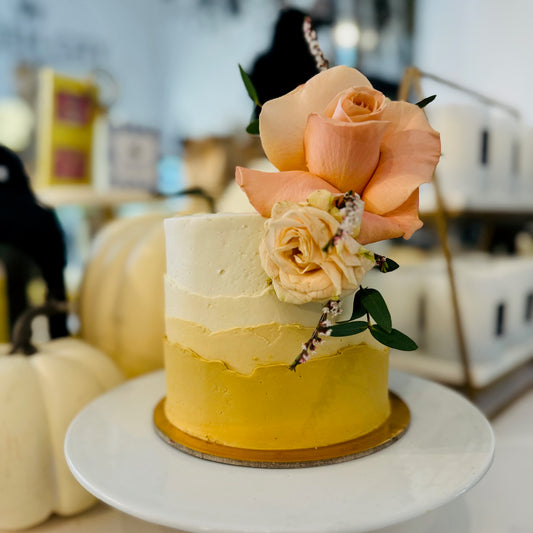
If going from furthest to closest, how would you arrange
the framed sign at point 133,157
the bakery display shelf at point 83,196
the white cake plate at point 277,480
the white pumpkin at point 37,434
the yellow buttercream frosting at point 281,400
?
the framed sign at point 133,157
the bakery display shelf at point 83,196
the white pumpkin at point 37,434
the yellow buttercream frosting at point 281,400
the white cake plate at point 277,480

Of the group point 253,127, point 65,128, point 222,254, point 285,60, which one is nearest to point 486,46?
point 285,60

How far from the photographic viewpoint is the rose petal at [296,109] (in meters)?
0.47

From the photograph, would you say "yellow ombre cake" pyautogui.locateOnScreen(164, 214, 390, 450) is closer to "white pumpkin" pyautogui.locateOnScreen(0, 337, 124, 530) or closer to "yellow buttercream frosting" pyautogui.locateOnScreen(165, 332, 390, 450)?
"yellow buttercream frosting" pyautogui.locateOnScreen(165, 332, 390, 450)

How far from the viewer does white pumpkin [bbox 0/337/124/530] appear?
0.60 meters

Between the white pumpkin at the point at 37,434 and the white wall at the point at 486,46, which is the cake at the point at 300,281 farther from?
the white wall at the point at 486,46

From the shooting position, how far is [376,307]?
0.45 meters

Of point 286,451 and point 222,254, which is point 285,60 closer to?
point 222,254

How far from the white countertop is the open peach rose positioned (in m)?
0.42

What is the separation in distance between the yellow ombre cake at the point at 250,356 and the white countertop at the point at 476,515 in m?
0.21

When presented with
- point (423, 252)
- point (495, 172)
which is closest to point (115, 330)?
point (495, 172)

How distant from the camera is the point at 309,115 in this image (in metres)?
0.44

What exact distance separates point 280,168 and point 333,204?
0.31ft

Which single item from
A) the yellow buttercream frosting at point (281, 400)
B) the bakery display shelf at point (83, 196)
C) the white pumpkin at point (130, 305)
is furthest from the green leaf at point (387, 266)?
the bakery display shelf at point (83, 196)

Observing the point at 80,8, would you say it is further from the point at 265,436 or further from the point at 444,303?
the point at 265,436
